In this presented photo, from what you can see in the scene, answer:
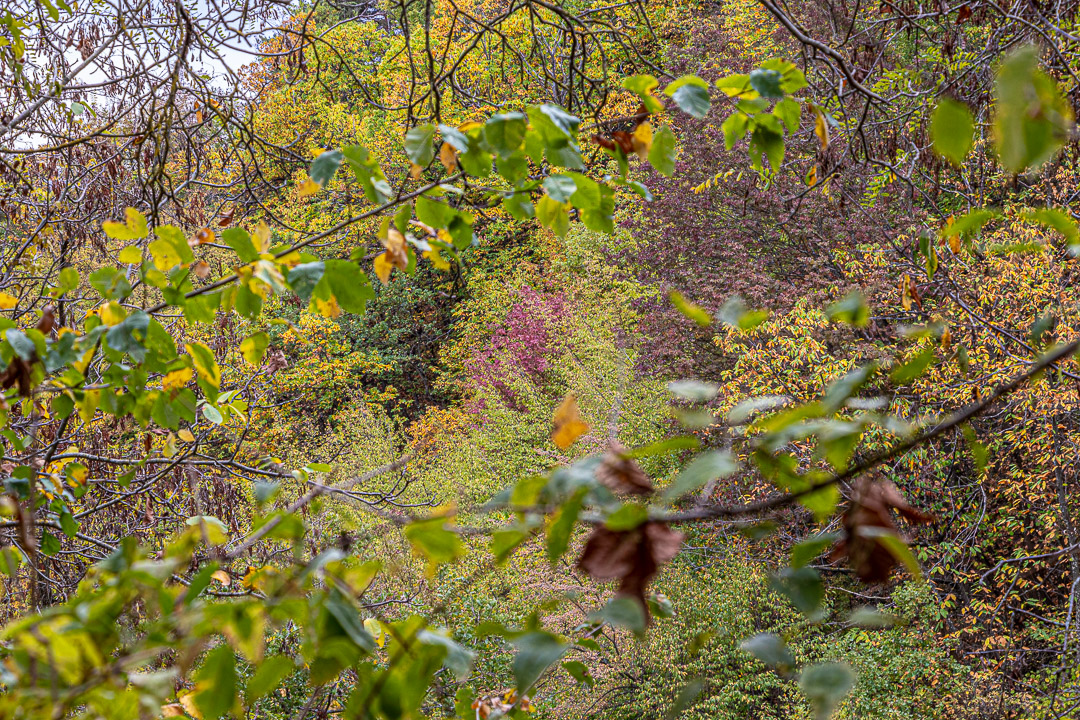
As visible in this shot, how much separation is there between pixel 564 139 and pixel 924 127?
2322 mm

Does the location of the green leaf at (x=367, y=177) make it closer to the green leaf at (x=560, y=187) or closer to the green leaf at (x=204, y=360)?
the green leaf at (x=560, y=187)

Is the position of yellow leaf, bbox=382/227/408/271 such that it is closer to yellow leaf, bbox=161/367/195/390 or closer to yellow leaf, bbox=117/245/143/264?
yellow leaf, bbox=117/245/143/264

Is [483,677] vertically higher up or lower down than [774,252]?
lower down

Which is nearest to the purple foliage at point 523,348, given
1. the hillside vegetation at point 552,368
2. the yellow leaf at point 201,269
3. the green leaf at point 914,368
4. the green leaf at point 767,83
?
the hillside vegetation at point 552,368

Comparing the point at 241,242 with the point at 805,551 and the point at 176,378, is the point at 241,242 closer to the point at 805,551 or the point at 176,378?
the point at 176,378

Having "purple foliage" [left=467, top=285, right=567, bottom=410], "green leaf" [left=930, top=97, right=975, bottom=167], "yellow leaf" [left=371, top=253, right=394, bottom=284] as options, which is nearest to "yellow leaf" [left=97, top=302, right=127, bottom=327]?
"yellow leaf" [left=371, top=253, right=394, bottom=284]

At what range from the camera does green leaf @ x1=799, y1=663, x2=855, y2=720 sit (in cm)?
44

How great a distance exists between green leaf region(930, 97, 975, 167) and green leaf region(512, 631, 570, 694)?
0.37 meters

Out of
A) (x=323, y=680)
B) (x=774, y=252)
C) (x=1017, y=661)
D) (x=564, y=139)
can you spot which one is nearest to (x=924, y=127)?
(x=564, y=139)

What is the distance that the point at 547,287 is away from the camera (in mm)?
11602

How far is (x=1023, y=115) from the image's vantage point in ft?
1.04

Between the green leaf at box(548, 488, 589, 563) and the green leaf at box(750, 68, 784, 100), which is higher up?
the green leaf at box(750, 68, 784, 100)

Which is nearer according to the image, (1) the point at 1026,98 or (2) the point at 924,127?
(1) the point at 1026,98

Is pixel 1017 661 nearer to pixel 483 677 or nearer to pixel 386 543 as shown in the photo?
pixel 483 677
